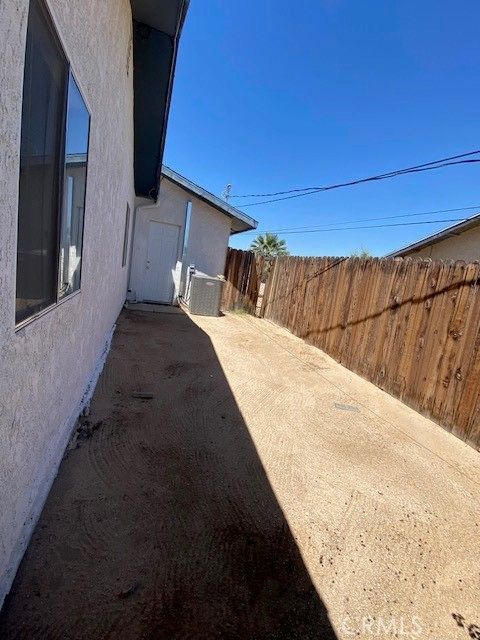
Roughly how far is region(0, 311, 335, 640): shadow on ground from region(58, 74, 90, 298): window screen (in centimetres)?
134

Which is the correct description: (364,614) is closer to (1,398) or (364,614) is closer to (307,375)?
(1,398)

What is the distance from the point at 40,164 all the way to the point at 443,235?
38.9 feet

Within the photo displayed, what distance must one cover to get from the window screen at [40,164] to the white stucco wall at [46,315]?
0.35ft

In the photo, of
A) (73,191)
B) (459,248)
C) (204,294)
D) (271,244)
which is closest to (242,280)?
(204,294)

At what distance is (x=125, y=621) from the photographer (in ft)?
4.87

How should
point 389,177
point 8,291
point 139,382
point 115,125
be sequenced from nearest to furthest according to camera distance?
1. point 8,291
2. point 115,125
3. point 139,382
4. point 389,177

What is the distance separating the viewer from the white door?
396 inches

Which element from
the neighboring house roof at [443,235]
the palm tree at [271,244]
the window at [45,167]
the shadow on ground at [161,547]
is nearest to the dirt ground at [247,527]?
the shadow on ground at [161,547]

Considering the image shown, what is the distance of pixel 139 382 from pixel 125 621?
277 centimetres

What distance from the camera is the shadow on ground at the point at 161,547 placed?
1505mm

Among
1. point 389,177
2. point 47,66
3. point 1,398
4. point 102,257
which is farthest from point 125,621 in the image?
point 389,177

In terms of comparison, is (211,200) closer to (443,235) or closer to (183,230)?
(183,230)

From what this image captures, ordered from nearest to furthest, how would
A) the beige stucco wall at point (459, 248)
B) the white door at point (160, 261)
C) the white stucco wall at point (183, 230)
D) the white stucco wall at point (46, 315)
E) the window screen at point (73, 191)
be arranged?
the white stucco wall at point (46, 315) → the window screen at point (73, 191) → the beige stucco wall at point (459, 248) → the white stucco wall at point (183, 230) → the white door at point (160, 261)

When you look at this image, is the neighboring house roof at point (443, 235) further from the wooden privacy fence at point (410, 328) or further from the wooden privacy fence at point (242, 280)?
the wooden privacy fence at point (242, 280)
